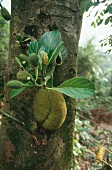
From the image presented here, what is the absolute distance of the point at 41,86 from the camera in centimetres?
51

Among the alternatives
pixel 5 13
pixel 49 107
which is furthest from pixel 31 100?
pixel 5 13

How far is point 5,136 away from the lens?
1.98 feet

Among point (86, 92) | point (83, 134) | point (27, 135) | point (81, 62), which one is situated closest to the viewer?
point (86, 92)

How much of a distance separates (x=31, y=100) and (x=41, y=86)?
0.27ft

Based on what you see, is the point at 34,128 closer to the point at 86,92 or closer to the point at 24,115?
the point at 24,115

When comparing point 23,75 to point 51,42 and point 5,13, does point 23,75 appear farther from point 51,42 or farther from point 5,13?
point 5,13

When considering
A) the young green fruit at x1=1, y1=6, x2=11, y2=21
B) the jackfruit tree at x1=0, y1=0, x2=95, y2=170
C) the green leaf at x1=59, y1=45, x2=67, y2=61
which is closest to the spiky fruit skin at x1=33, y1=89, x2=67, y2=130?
the jackfruit tree at x1=0, y1=0, x2=95, y2=170

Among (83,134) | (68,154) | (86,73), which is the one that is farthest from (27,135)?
(86,73)

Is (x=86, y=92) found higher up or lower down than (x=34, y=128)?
higher up

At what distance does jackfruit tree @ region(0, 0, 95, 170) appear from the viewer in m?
0.52

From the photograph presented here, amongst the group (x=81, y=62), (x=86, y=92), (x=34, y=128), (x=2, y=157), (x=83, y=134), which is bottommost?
(x=83, y=134)

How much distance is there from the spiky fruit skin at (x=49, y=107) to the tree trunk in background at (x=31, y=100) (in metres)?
0.05

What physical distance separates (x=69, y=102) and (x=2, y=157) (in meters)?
0.26

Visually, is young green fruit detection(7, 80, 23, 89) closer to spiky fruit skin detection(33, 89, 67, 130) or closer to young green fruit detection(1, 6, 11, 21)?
spiky fruit skin detection(33, 89, 67, 130)
